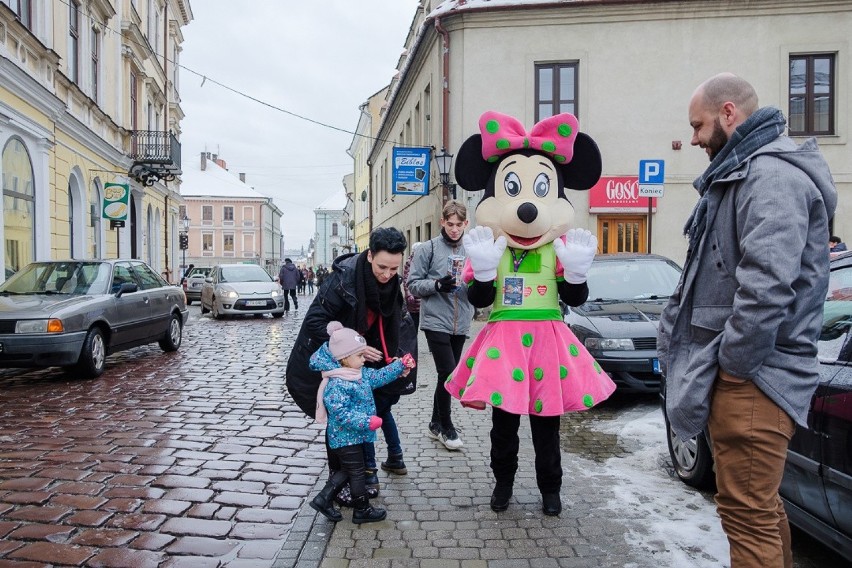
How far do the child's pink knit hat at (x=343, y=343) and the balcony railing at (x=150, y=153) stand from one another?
2221 centimetres

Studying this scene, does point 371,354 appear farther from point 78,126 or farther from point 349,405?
point 78,126

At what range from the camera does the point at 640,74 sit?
57.1ft

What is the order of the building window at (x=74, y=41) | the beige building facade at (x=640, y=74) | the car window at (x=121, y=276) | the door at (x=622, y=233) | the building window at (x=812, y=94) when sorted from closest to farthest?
the car window at (x=121, y=276) → the building window at (x=74, y=41) → the beige building facade at (x=640, y=74) → the building window at (x=812, y=94) → the door at (x=622, y=233)

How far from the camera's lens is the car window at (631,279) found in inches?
316

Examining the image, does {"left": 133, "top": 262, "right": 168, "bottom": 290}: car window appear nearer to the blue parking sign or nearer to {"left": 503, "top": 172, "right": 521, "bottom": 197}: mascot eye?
{"left": 503, "top": 172, "right": 521, "bottom": 197}: mascot eye

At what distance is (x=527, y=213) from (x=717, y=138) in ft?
4.14

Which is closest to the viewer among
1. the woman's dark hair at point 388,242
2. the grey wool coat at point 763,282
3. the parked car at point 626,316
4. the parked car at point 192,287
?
the grey wool coat at point 763,282

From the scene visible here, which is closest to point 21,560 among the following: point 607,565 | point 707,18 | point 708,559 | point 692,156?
point 607,565

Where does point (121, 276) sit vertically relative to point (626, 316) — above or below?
above

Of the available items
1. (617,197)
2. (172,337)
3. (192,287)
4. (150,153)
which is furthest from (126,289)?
(192,287)

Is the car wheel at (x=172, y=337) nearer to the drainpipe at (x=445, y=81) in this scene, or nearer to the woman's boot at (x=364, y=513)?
the woman's boot at (x=364, y=513)

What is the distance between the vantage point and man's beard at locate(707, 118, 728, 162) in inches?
103

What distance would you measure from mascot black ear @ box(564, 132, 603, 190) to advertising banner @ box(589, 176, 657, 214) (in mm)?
13600

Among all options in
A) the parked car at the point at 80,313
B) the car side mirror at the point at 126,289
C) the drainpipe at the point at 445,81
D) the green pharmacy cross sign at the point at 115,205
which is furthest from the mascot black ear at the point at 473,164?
the green pharmacy cross sign at the point at 115,205
